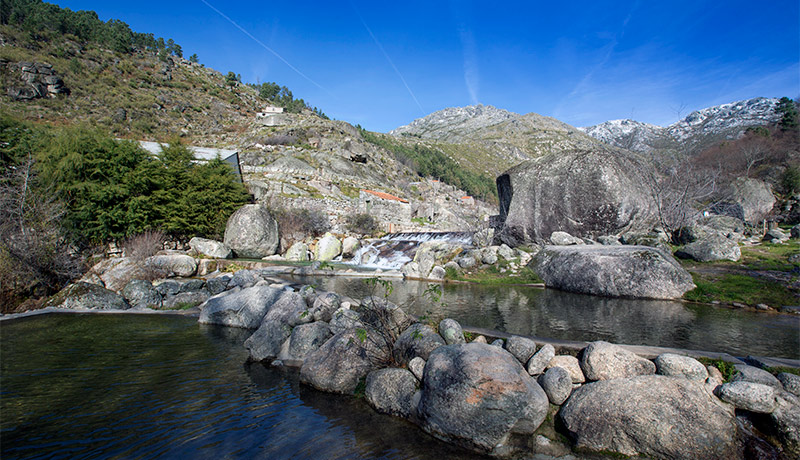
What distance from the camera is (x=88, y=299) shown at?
9695mm

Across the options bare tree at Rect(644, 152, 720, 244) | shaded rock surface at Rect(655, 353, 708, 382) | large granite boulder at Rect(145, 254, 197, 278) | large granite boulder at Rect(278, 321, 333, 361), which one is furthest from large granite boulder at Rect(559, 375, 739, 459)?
large granite boulder at Rect(145, 254, 197, 278)

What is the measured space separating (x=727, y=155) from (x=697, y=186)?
21.5 m

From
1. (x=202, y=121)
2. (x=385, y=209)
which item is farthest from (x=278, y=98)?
(x=385, y=209)

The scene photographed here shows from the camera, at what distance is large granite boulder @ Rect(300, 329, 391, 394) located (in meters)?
4.76

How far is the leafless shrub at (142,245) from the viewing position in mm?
15203

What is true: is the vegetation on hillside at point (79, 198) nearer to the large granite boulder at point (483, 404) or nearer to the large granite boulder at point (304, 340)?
the large granite boulder at point (304, 340)

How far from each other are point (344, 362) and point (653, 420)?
3923 millimetres

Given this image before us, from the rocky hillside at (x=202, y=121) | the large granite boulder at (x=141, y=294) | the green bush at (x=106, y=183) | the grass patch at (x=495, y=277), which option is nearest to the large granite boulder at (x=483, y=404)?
the grass patch at (x=495, y=277)

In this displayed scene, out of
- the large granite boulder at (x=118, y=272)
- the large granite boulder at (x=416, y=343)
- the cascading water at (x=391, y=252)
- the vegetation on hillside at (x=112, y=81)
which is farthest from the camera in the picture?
the vegetation on hillside at (x=112, y=81)

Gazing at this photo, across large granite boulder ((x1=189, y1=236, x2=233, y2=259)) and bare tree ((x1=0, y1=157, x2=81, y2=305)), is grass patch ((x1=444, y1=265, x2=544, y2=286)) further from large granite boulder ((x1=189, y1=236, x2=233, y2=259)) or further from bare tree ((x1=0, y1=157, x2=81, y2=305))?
bare tree ((x1=0, y1=157, x2=81, y2=305))

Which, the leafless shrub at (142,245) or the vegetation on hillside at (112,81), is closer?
the leafless shrub at (142,245)

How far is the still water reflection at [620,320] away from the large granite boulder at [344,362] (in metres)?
2.32

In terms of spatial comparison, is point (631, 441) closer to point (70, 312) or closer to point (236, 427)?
point (236, 427)

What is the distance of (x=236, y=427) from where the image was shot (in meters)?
3.74
